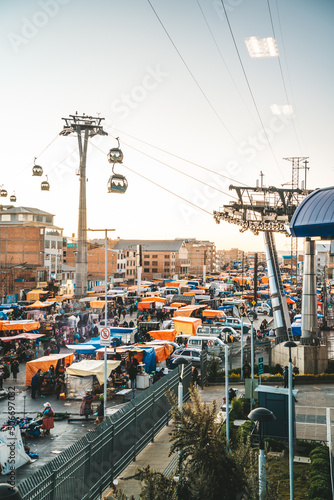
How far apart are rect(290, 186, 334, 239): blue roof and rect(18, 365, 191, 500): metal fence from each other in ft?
20.7

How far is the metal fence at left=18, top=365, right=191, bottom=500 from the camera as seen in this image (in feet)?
23.2

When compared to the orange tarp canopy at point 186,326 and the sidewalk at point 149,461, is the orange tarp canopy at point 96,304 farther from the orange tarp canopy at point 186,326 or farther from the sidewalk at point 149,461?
the sidewalk at point 149,461

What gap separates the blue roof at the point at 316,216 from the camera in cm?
1277

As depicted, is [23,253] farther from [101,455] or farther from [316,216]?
[101,455]

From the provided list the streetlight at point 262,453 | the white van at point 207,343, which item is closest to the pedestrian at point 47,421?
the streetlight at point 262,453

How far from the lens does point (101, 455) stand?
9453 millimetres

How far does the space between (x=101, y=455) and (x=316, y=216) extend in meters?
8.24

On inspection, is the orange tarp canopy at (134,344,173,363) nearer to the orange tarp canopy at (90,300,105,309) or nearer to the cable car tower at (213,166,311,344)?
the cable car tower at (213,166,311,344)

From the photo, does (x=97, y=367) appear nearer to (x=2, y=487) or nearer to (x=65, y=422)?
(x=65, y=422)

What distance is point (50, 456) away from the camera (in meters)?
12.1

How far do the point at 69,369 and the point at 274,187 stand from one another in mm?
13541

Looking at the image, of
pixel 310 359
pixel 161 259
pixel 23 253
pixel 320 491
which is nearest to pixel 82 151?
pixel 310 359

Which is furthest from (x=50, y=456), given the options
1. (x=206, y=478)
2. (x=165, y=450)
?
(x=206, y=478)

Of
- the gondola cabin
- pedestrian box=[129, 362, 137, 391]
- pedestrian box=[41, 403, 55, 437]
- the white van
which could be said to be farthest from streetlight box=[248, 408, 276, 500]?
the white van
